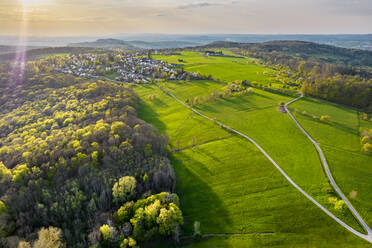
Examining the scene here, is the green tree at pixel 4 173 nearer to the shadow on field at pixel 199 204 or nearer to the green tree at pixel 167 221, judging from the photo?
the green tree at pixel 167 221

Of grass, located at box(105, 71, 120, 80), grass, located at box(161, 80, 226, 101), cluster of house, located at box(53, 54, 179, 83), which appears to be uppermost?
cluster of house, located at box(53, 54, 179, 83)

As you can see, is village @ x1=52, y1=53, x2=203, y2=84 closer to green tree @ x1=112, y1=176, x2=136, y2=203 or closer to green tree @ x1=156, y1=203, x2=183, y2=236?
green tree @ x1=112, y1=176, x2=136, y2=203

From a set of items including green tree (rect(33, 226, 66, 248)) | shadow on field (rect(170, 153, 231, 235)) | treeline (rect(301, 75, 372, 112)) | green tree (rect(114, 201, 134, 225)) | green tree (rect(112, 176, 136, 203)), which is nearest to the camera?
green tree (rect(33, 226, 66, 248))

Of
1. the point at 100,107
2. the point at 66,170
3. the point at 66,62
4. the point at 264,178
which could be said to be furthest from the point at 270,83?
the point at 66,62

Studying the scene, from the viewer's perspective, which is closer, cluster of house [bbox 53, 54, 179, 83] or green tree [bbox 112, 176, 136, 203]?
green tree [bbox 112, 176, 136, 203]

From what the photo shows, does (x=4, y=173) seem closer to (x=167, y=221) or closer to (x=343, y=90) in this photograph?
(x=167, y=221)

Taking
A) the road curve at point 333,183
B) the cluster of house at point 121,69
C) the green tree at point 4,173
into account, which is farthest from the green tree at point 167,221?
the cluster of house at point 121,69

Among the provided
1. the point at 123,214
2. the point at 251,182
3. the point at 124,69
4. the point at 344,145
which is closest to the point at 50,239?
the point at 123,214

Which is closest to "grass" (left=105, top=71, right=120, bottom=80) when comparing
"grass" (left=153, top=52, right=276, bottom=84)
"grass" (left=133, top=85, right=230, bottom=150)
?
"grass" (left=133, top=85, right=230, bottom=150)
